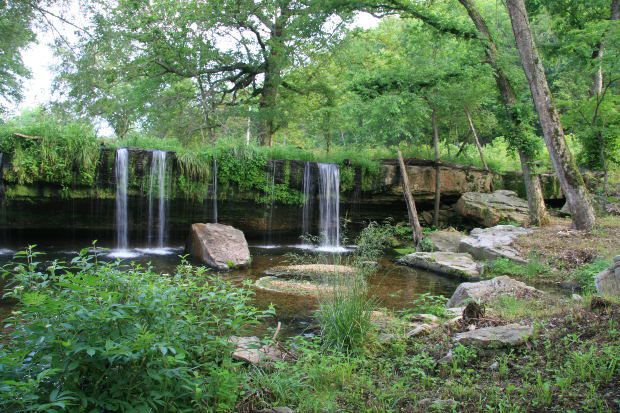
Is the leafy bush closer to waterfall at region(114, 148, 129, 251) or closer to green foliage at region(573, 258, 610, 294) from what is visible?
green foliage at region(573, 258, 610, 294)

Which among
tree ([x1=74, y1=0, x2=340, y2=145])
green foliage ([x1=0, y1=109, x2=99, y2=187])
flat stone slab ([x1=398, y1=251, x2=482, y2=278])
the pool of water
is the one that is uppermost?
tree ([x1=74, y1=0, x2=340, y2=145])

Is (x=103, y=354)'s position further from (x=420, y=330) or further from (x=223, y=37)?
(x=223, y=37)

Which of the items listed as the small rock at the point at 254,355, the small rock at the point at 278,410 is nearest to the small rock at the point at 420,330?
the small rock at the point at 254,355

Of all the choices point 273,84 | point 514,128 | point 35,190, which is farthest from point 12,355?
point 273,84

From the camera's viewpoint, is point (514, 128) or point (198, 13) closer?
point (514, 128)

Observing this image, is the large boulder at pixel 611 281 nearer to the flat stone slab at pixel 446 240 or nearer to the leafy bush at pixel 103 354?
the leafy bush at pixel 103 354

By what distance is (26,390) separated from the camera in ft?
6.07

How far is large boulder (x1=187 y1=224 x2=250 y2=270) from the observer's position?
8.77 m

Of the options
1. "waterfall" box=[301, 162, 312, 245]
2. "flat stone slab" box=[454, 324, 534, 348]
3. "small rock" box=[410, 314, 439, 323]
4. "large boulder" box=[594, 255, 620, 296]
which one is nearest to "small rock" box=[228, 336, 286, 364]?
"flat stone slab" box=[454, 324, 534, 348]

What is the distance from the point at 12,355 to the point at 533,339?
3344mm

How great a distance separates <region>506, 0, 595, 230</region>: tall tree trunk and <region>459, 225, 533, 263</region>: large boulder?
3.91 ft

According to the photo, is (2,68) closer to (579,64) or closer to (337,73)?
(337,73)

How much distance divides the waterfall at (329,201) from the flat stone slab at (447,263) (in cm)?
339

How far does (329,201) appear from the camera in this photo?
1300 centimetres
